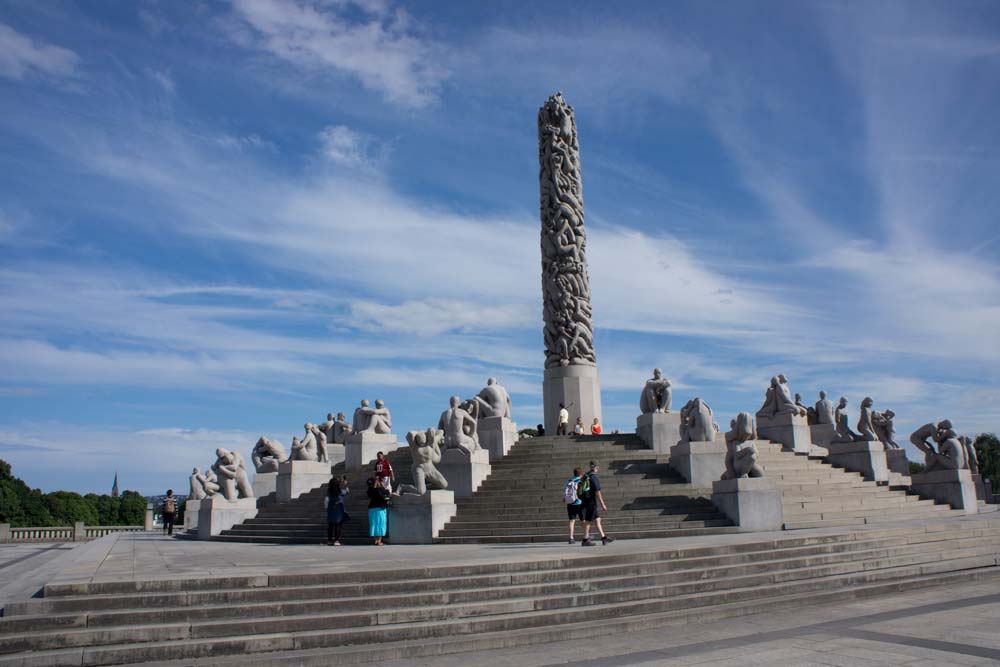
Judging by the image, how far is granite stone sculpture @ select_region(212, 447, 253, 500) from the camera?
76.9ft

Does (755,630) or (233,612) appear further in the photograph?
(755,630)

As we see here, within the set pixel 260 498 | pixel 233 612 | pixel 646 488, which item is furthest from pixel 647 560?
pixel 260 498

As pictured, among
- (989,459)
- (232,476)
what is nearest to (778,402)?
(232,476)

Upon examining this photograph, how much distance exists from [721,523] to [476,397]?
9.33 metres

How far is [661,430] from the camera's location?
22344 mm

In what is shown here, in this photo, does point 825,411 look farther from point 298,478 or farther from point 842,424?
point 298,478

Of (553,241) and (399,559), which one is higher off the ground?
(553,241)

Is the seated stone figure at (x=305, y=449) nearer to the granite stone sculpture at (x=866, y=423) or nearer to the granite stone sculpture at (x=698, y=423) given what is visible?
the granite stone sculpture at (x=698, y=423)

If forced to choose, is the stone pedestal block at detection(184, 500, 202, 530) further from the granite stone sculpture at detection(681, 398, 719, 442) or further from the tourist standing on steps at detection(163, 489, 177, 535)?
the granite stone sculpture at detection(681, 398, 719, 442)

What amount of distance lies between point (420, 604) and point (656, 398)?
15.0 m

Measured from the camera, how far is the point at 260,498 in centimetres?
2586

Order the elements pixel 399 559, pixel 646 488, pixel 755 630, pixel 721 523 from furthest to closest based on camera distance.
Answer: pixel 646 488 → pixel 721 523 → pixel 399 559 → pixel 755 630

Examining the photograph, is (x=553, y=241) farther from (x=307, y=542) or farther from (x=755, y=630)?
(x=755, y=630)

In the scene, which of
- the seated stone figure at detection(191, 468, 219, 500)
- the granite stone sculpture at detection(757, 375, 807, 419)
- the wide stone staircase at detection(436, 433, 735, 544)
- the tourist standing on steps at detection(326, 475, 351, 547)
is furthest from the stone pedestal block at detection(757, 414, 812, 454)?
the seated stone figure at detection(191, 468, 219, 500)
